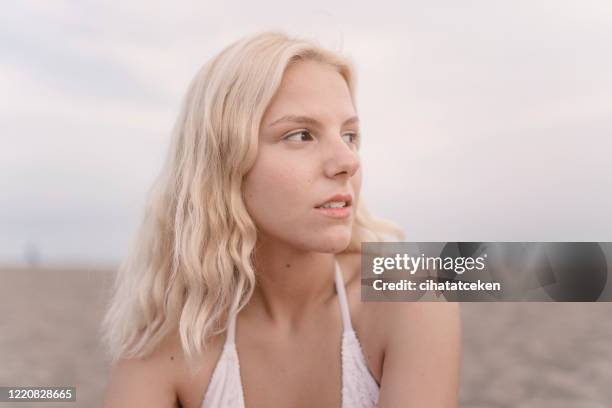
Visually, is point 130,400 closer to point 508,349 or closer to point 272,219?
point 272,219

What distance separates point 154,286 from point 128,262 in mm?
144

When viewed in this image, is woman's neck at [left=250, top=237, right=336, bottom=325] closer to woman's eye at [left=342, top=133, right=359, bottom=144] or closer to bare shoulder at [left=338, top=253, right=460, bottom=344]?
bare shoulder at [left=338, top=253, right=460, bottom=344]

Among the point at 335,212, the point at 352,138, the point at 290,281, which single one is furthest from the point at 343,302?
the point at 352,138

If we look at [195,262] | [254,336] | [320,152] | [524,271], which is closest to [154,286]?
[195,262]

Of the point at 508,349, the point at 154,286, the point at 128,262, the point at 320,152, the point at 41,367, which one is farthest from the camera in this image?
the point at 508,349

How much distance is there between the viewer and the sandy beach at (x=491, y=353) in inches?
125

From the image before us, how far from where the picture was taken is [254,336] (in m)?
1.40

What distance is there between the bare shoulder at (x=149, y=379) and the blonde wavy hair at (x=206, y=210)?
20 millimetres

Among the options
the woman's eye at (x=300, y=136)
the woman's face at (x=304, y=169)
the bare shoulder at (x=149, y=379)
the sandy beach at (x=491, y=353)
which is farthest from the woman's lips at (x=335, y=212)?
the sandy beach at (x=491, y=353)

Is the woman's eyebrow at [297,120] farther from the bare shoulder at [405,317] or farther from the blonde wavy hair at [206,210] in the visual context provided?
the bare shoulder at [405,317]

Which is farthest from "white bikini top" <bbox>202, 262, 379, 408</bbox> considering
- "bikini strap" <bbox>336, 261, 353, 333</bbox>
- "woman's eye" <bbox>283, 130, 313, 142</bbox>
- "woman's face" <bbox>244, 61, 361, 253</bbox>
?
"woman's eye" <bbox>283, 130, 313, 142</bbox>

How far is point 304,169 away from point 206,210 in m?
0.22

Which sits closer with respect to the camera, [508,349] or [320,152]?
[320,152]

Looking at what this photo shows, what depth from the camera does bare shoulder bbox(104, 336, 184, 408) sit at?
1334 millimetres
